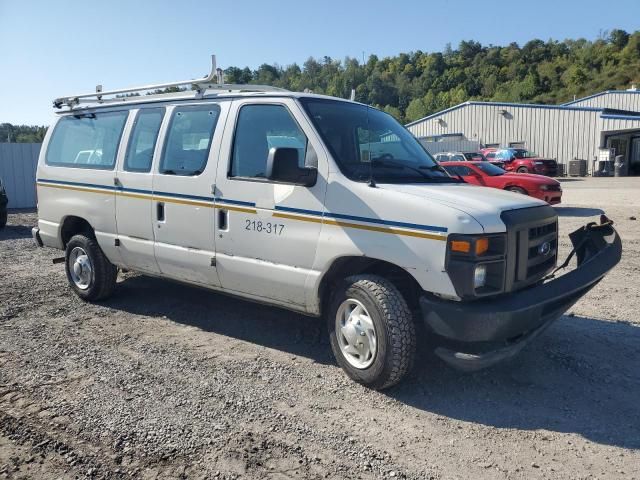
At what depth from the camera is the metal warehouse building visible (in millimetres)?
37625

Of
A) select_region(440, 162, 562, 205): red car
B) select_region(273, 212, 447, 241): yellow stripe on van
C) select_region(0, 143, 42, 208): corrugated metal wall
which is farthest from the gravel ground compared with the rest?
select_region(0, 143, 42, 208): corrugated metal wall

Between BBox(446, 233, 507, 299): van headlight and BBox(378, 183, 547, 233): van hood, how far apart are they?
4.3 inches

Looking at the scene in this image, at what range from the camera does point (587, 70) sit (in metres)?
97.4

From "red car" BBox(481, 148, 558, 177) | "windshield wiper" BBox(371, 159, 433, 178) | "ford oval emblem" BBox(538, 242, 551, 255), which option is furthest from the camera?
"red car" BBox(481, 148, 558, 177)

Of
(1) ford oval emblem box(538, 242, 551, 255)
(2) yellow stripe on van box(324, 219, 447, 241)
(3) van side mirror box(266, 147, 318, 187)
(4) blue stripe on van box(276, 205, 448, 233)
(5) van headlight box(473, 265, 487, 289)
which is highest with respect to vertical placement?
(3) van side mirror box(266, 147, 318, 187)

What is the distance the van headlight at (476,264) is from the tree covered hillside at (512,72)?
79.3m

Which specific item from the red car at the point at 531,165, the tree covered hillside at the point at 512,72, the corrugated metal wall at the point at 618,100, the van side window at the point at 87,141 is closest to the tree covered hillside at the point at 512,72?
the tree covered hillside at the point at 512,72

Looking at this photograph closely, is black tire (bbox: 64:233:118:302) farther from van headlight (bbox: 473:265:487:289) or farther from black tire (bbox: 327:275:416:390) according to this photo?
van headlight (bbox: 473:265:487:289)

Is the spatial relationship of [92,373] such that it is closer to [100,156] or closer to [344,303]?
[344,303]

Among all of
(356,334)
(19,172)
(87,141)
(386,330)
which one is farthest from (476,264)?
(19,172)

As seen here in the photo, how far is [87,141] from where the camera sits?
6488mm

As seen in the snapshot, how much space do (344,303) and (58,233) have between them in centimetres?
427

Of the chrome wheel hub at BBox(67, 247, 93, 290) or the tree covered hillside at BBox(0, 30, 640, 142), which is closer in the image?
the chrome wheel hub at BBox(67, 247, 93, 290)

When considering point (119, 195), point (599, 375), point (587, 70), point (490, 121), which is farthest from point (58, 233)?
point (587, 70)
